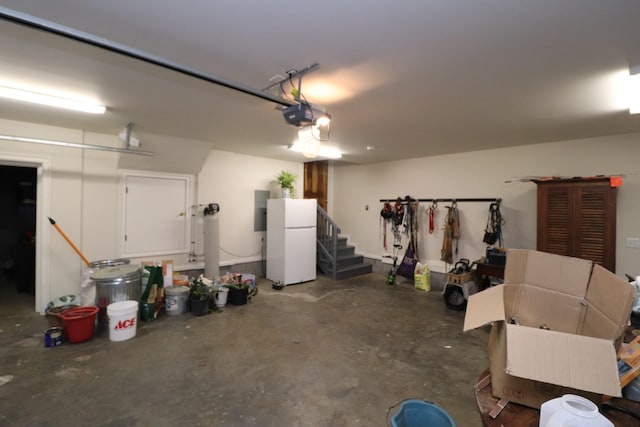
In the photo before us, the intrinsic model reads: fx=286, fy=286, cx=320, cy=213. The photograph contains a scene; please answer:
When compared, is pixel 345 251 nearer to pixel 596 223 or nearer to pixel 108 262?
pixel 596 223

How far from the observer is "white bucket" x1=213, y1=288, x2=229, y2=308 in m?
4.45

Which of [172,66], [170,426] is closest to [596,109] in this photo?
[172,66]

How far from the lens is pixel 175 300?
414cm

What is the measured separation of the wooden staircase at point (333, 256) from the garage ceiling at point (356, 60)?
3.03m

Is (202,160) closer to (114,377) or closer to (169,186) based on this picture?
(169,186)

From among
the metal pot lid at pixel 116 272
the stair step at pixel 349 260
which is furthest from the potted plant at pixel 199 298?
the stair step at pixel 349 260

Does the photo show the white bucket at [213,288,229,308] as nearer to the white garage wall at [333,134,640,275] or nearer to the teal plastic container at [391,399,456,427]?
the teal plastic container at [391,399,456,427]

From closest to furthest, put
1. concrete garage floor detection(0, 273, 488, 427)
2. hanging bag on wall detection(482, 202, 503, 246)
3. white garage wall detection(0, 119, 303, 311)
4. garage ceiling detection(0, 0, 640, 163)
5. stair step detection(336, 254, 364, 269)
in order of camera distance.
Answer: garage ceiling detection(0, 0, 640, 163), concrete garage floor detection(0, 273, 488, 427), white garage wall detection(0, 119, 303, 311), hanging bag on wall detection(482, 202, 503, 246), stair step detection(336, 254, 364, 269)

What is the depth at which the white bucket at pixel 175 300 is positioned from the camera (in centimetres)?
413

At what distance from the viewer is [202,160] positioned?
5.16 metres

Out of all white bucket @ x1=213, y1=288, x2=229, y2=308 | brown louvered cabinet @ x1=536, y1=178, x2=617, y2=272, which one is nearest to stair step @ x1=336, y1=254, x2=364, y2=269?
white bucket @ x1=213, y1=288, x2=229, y2=308

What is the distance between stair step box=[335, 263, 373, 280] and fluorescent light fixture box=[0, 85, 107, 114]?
16.1 ft

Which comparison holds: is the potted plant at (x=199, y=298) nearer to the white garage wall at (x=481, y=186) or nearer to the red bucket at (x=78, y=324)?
the red bucket at (x=78, y=324)

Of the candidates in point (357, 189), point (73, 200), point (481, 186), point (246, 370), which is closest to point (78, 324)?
point (73, 200)
